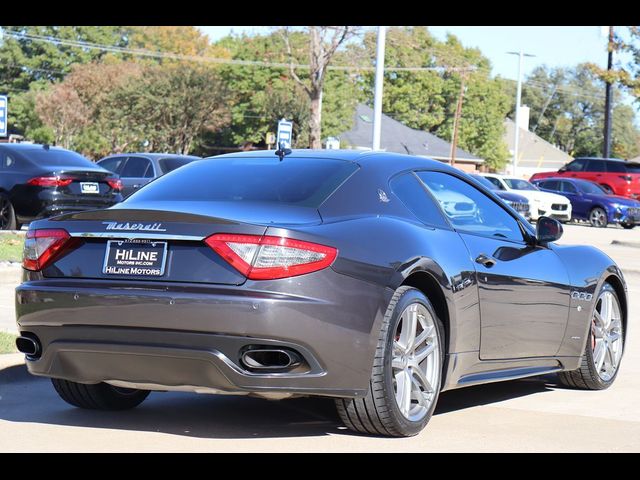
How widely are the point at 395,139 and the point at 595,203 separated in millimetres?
49132

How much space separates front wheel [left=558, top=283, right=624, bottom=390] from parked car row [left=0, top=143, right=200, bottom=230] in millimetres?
11802

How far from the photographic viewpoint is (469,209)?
7047 mm

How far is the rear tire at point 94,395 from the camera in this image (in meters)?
6.56

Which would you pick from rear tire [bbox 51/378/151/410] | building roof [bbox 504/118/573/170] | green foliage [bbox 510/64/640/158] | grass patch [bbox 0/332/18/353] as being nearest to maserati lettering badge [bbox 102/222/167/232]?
rear tire [bbox 51/378/151/410]

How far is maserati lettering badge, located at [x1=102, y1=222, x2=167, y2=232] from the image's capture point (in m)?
5.62

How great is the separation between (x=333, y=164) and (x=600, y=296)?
2.58m

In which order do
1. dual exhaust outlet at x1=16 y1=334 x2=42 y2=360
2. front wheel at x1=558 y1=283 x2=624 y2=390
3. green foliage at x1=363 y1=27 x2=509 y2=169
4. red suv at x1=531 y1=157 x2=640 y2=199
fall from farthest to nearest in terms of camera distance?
green foliage at x1=363 y1=27 x2=509 y2=169, red suv at x1=531 y1=157 x2=640 y2=199, front wheel at x1=558 y1=283 x2=624 y2=390, dual exhaust outlet at x1=16 y1=334 x2=42 y2=360

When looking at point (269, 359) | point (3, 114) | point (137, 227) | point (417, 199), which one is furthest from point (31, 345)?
point (3, 114)

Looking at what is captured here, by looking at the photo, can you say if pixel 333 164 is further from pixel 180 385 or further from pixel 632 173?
pixel 632 173

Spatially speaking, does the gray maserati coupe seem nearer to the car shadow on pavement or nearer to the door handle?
the door handle

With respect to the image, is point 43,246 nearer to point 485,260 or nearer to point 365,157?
point 365,157
